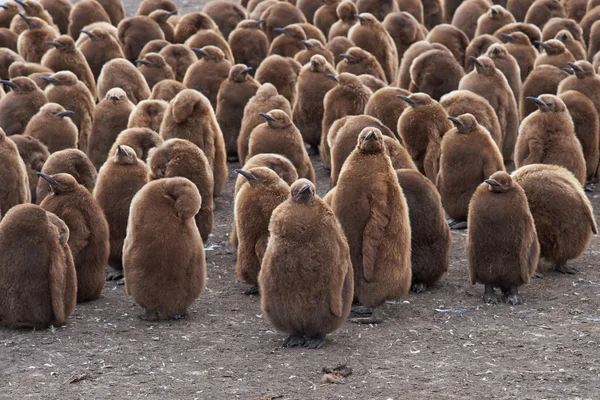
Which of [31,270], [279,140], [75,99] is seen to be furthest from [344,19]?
[31,270]

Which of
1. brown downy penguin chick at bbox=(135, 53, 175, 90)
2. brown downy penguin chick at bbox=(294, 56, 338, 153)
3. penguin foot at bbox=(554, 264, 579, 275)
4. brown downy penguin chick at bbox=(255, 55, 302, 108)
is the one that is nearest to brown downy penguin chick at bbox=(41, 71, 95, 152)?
brown downy penguin chick at bbox=(135, 53, 175, 90)

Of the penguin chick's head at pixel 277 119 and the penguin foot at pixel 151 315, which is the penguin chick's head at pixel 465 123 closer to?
the penguin chick's head at pixel 277 119

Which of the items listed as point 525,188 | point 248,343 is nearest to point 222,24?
point 525,188

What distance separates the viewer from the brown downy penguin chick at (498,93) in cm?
1055

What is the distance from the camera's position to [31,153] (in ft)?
30.2

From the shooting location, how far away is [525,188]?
25.2ft

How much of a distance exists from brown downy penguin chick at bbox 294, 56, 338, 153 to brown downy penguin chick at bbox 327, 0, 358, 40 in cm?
351

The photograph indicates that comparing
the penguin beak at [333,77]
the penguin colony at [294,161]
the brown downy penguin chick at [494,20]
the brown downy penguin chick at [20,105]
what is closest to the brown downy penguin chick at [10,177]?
the penguin colony at [294,161]

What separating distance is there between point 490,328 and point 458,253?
72.2 inches

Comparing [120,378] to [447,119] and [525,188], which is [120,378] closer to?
[525,188]

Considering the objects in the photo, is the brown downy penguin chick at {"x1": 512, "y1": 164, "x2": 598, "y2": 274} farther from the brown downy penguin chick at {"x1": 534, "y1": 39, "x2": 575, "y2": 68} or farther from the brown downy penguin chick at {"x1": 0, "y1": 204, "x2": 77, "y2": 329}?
the brown downy penguin chick at {"x1": 534, "y1": 39, "x2": 575, "y2": 68}

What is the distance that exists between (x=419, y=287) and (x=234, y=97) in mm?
4219

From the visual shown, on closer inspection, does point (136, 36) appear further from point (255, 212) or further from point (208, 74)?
point (255, 212)

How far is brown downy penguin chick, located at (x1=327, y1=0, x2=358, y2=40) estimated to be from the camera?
14512mm
